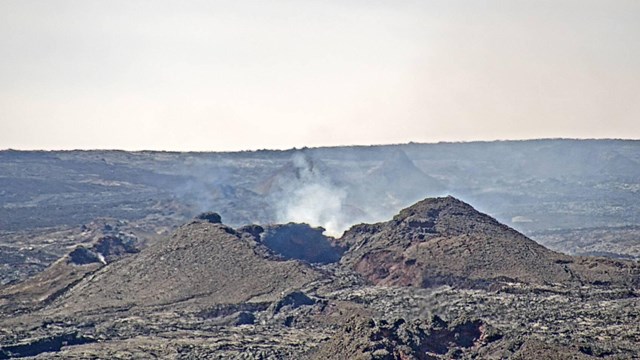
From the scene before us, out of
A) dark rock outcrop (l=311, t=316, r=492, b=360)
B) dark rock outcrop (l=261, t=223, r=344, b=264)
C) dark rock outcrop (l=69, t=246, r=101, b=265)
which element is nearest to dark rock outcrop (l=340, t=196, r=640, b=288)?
dark rock outcrop (l=261, t=223, r=344, b=264)

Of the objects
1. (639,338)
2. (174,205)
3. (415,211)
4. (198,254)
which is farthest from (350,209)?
(639,338)

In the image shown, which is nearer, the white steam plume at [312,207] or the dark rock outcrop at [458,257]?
the dark rock outcrop at [458,257]

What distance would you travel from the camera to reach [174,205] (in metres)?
181

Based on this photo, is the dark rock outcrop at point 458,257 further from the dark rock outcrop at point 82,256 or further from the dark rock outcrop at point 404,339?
the dark rock outcrop at point 82,256

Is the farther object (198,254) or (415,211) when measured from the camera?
(415,211)

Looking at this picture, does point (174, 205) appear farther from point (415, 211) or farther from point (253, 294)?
point (253, 294)

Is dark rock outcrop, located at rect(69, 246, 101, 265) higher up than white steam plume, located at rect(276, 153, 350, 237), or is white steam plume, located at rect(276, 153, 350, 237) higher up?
white steam plume, located at rect(276, 153, 350, 237)

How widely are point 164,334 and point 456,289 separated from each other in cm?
2362

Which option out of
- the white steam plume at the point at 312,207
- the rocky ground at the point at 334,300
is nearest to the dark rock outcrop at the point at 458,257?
the rocky ground at the point at 334,300

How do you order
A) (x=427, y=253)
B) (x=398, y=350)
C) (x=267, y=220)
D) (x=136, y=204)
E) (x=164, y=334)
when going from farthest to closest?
(x=136, y=204) < (x=267, y=220) < (x=427, y=253) < (x=164, y=334) < (x=398, y=350)

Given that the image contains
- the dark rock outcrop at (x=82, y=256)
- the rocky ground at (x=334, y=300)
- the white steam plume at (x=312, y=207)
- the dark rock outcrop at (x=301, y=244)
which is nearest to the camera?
the rocky ground at (x=334, y=300)

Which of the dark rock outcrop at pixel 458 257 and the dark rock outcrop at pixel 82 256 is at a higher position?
the dark rock outcrop at pixel 458 257

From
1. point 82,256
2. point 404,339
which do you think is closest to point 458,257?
point 404,339

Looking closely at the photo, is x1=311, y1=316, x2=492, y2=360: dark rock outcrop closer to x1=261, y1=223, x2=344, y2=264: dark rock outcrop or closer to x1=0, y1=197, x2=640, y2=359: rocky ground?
x1=0, y1=197, x2=640, y2=359: rocky ground
